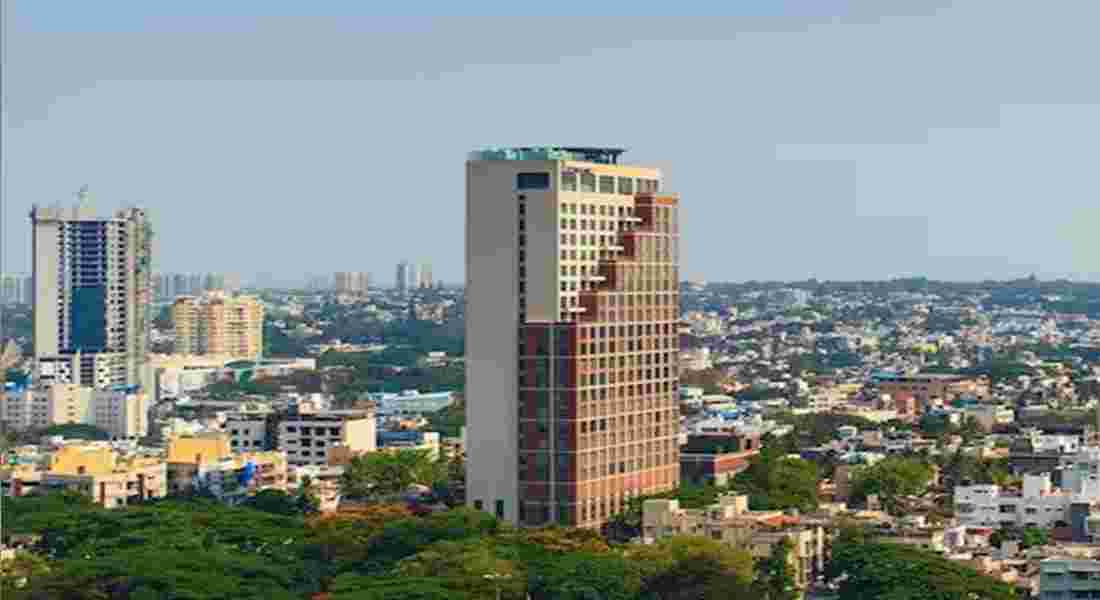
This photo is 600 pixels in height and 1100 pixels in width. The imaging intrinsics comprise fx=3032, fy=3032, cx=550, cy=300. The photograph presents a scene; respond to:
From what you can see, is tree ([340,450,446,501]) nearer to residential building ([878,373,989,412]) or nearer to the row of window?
the row of window

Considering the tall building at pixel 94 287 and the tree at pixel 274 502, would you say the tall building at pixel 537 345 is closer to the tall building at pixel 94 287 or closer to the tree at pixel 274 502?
the tree at pixel 274 502

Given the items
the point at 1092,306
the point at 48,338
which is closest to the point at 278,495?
the point at 48,338

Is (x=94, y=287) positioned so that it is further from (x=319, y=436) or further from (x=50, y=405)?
(x=319, y=436)

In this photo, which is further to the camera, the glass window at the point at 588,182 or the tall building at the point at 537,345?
the glass window at the point at 588,182

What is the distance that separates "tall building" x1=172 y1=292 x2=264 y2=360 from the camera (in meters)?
105

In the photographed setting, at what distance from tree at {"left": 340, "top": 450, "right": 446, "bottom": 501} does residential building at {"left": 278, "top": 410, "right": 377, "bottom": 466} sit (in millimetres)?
9383

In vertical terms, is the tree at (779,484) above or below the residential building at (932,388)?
below

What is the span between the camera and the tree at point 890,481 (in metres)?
43.2

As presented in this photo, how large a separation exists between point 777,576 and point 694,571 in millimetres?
1163

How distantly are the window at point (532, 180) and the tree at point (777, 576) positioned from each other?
6103mm

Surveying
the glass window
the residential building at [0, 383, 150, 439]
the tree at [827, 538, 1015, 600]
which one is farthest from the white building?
the residential building at [0, 383, 150, 439]

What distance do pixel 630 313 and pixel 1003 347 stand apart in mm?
66818

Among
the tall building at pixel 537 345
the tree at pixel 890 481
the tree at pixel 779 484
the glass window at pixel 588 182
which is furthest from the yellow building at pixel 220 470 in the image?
the glass window at pixel 588 182

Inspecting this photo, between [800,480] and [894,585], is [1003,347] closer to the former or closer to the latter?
[800,480]
